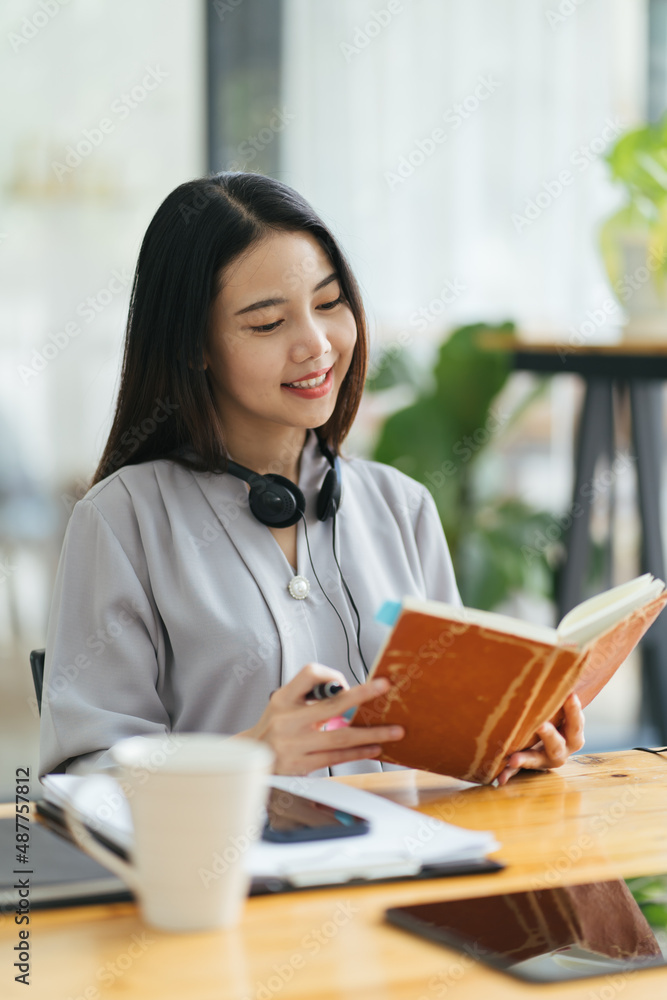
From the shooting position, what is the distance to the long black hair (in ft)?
4.91

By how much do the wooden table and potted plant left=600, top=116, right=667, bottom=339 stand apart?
2.10 m

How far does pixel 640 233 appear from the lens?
9.59 ft

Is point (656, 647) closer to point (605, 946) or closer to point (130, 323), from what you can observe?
point (130, 323)

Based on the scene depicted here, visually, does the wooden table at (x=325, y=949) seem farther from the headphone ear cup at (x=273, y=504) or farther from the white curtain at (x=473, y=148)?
the white curtain at (x=473, y=148)

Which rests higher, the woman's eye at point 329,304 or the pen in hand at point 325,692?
the woman's eye at point 329,304

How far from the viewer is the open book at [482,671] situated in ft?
3.36

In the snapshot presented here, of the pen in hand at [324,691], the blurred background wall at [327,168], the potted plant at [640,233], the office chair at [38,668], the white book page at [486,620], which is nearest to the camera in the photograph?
the white book page at [486,620]

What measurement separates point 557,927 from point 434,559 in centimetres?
90

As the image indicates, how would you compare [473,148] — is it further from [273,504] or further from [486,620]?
[486,620]

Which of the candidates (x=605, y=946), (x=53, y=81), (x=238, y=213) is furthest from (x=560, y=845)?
(x=53, y=81)

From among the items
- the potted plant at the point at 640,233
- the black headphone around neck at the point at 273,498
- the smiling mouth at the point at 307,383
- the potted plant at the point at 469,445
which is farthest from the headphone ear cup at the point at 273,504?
the potted plant at the point at 469,445

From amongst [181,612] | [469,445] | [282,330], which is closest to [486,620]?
[181,612]

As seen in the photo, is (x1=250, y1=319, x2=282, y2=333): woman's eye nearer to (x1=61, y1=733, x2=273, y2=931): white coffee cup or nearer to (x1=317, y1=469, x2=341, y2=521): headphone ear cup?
(x1=317, y1=469, x2=341, y2=521): headphone ear cup

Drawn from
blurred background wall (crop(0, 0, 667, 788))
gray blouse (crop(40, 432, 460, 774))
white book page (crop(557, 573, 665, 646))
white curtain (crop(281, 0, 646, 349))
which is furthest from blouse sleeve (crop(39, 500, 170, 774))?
white curtain (crop(281, 0, 646, 349))
